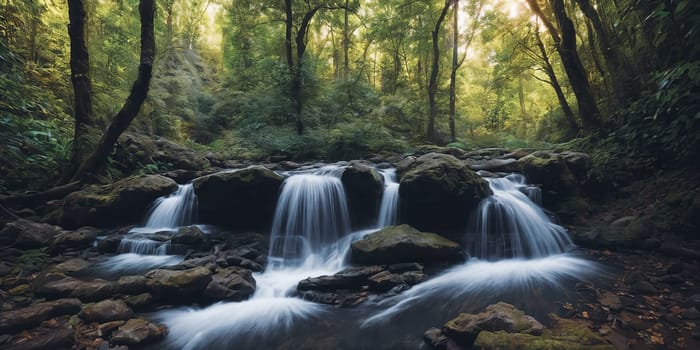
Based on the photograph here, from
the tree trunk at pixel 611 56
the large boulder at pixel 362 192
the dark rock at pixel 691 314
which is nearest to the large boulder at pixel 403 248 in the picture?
the large boulder at pixel 362 192

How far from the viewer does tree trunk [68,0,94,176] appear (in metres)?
7.82

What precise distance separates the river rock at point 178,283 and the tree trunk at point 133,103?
4.92 meters

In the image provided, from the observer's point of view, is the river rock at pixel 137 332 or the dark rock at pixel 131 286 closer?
the river rock at pixel 137 332

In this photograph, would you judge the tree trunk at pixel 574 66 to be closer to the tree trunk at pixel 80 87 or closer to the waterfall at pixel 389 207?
the waterfall at pixel 389 207

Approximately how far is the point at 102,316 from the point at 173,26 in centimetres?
2619

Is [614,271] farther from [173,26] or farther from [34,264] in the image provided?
[173,26]

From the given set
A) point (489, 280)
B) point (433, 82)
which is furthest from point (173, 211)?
point (433, 82)

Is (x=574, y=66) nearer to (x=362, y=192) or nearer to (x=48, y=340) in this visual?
(x=362, y=192)

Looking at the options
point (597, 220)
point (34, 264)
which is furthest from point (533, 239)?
point (34, 264)

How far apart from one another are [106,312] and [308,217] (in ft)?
14.2

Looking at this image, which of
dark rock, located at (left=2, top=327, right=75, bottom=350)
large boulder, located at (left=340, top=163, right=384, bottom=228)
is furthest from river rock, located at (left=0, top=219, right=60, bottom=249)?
large boulder, located at (left=340, top=163, right=384, bottom=228)

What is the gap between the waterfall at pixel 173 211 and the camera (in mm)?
7863

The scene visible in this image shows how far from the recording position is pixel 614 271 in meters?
4.84

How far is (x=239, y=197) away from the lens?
7469 mm
